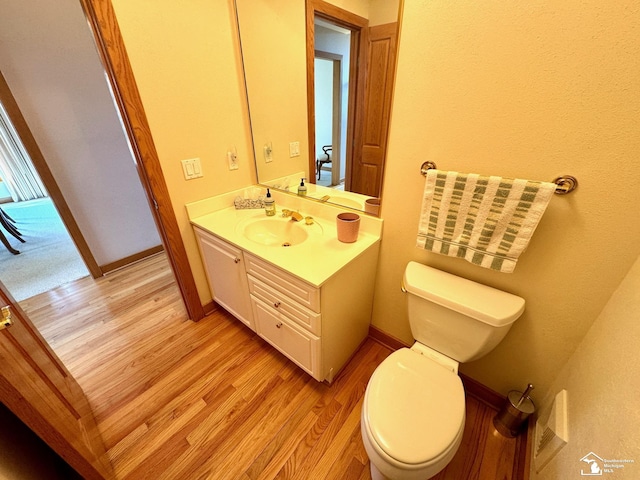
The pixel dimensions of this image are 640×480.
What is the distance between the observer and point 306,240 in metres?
1.32

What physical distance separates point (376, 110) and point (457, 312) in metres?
0.93

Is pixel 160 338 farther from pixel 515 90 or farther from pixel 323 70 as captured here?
pixel 515 90

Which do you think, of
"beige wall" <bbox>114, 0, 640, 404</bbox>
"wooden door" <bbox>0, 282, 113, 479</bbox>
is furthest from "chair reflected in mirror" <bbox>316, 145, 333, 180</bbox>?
"wooden door" <bbox>0, 282, 113, 479</bbox>

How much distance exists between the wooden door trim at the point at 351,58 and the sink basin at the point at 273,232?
0.42 m

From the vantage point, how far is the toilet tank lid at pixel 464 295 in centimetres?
93

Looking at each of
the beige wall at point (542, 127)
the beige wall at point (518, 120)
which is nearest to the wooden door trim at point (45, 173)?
the beige wall at point (518, 120)

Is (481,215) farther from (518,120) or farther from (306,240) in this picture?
(306,240)

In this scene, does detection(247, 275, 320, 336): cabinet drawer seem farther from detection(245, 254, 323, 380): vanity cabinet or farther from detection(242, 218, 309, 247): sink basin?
detection(242, 218, 309, 247): sink basin

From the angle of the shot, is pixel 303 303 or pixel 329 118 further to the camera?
pixel 329 118

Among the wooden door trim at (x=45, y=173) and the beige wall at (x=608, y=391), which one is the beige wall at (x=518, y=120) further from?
the wooden door trim at (x=45, y=173)

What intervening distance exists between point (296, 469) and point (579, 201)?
1.50 meters

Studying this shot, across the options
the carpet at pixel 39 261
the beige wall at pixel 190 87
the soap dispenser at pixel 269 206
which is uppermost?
the beige wall at pixel 190 87

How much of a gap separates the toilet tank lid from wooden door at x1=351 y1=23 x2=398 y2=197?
46cm

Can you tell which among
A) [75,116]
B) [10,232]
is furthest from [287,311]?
[10,232]
